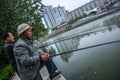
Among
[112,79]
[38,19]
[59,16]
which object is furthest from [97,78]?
[59,16]

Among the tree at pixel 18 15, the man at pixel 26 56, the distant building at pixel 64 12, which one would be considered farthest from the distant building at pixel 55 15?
the man at pixel 26 56

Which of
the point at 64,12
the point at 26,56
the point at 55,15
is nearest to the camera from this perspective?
the point at 26,56

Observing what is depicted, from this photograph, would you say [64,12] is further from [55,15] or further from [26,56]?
[26,56]

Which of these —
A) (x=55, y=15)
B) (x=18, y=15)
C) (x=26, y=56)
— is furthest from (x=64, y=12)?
(x=26, y=56)

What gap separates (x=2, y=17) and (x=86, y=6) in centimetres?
13659

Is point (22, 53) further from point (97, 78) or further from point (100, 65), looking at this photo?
point (100, 65)

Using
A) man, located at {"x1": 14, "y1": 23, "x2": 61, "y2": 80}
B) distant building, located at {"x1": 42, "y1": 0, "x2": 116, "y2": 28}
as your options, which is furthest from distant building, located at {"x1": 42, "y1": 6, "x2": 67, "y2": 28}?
man, located at {"x1": 14, "y1": 23, "x2": 61, "y2": 80}

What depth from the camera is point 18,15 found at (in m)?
19.8

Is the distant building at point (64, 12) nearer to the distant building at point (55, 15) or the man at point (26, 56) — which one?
the distant building at point (55, 15)

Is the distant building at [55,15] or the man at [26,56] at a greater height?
the man at [26,56]

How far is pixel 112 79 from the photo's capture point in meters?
7.74

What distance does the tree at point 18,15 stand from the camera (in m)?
18.8

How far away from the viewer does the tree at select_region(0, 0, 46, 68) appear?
18.8 metres

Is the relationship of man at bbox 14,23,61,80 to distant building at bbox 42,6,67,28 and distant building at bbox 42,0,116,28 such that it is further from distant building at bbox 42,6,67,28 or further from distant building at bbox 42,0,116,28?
distant building at bbox 42,0,116,28
